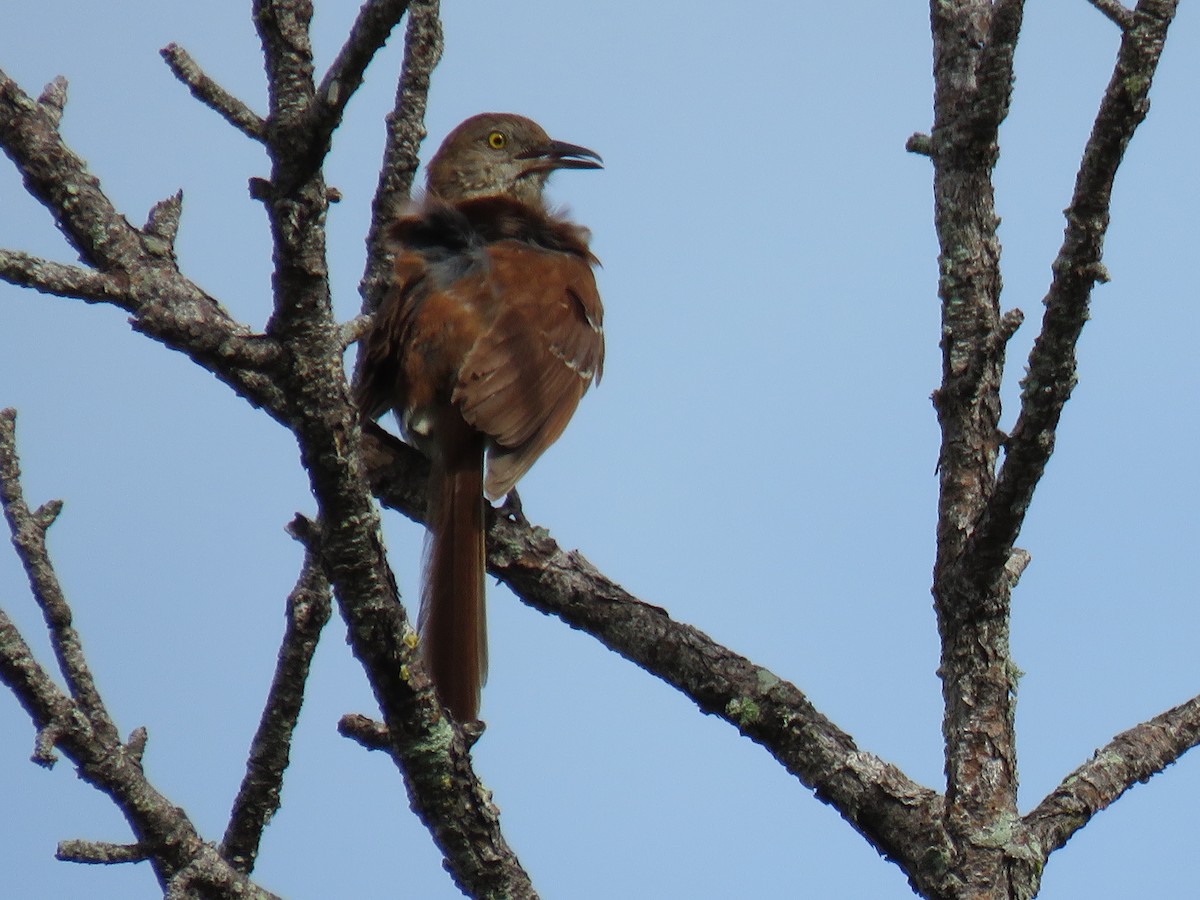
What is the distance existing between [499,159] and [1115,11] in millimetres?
3940

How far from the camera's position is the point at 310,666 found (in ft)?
11.2

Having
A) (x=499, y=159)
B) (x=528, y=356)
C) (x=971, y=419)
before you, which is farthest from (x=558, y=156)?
(x=971, y=419)

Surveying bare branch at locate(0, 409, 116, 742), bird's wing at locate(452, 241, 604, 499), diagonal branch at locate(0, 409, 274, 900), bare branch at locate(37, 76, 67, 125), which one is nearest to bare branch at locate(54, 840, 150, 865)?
diagonal branch at locate(0, 409, 274, 900)

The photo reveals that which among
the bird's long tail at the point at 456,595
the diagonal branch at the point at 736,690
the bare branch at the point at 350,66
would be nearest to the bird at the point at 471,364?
the bird's long tail at the point at 456,595

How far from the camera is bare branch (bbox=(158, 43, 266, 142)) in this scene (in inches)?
86.5

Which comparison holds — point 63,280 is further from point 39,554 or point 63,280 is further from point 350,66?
point 39,554

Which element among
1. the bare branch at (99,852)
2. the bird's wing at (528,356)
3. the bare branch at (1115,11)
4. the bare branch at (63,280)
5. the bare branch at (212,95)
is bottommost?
the bare branch at (99,852)

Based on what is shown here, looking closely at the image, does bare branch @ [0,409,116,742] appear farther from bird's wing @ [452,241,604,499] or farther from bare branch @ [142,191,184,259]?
bird's wing @ [452,241,604,499]

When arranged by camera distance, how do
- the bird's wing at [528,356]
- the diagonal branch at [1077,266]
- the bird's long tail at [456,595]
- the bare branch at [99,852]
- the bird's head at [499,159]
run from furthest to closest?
the bird's head at [499,159] → the bird's wing at [528,356] → the bird's long tail at [456,595] → the bare branch at [99,852] → the diagonal branch at [1077,266]

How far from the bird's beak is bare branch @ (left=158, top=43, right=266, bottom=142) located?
12.7 feet

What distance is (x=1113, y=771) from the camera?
A: 3.16m

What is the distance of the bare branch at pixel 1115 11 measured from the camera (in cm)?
261

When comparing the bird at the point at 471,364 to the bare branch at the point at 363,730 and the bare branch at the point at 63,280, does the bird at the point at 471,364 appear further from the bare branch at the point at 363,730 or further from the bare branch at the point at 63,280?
the bare branch at the point at 63,280

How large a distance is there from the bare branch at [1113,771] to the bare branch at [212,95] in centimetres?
215
